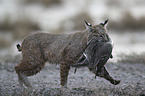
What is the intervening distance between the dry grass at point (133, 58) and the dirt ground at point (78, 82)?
362 mm

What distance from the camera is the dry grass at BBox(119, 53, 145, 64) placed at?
10055 millimetres

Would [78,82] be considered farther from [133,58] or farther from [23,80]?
[133,58]

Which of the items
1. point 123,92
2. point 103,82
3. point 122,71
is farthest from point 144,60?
point 123,92

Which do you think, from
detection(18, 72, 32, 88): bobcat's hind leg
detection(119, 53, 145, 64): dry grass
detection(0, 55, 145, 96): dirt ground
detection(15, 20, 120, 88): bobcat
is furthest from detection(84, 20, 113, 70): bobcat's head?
detection(119, 53, 145, 64): dry grass

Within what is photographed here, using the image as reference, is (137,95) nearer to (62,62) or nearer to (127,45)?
(62,62)

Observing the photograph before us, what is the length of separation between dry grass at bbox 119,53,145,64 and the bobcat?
426 centimetres

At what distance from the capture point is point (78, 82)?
282 inches

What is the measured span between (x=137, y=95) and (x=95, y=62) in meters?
1.12

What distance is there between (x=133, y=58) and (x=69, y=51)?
16.5 ft

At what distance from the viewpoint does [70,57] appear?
19.4 ft

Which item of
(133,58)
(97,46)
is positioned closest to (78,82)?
(97,46)

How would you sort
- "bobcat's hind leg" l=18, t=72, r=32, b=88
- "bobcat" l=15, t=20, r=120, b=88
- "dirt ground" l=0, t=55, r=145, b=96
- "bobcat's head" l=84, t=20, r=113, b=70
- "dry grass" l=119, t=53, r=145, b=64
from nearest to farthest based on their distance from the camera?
"bobcat's head" l=84, t=20, r=113, b=70 → "bobcat" l=15, t=20, r=120, b=88 → "dirt ground" l=0, t=55, r=145, b=96 → "bobcat's hind leg" l=18, t=72, r=32, b=88 → "dry grass" l=119, t=53, r=145, b=64

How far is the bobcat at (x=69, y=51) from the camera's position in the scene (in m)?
5.23

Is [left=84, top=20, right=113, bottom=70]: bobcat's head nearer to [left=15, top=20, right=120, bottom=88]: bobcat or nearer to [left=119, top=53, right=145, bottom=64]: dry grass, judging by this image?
[left=15, top=20, right=120, bottom=88]: bobcat
